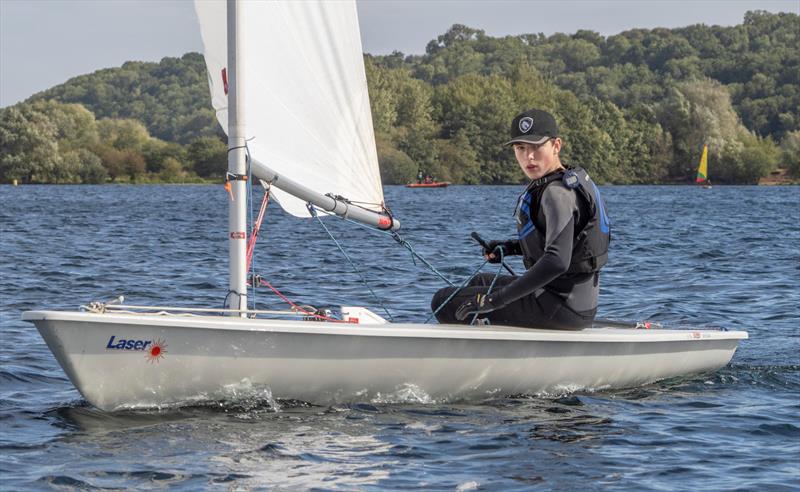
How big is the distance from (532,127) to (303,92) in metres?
1.76

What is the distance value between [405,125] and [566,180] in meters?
101

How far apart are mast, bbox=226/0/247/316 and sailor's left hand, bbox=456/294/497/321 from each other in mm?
1535

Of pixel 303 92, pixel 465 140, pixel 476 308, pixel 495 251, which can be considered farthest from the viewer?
pixel 465 140

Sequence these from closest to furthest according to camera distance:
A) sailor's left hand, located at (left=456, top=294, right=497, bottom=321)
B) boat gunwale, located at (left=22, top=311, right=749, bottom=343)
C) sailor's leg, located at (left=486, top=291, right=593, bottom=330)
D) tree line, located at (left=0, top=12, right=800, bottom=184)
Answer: boat gunwale, located at (left=22, top=311, right=749, bottom=343) < sailor's left hand, located at (left=456, top=294, right=497, bottom=321) < sailor's leg, located at (left=486, top=291, right=593, bottom=330) < tree line, located at (left=0, top=12, right=800, bottom=184)

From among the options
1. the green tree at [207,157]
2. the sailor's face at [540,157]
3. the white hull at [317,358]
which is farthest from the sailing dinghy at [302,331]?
the green tree at [207,157]

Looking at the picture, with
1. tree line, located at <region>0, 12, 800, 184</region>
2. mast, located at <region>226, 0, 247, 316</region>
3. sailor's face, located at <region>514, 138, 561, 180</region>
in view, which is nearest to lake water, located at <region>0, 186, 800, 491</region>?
mast, located at <region>226, 0, 247, 316</region>

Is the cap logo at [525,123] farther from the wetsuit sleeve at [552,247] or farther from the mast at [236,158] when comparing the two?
the mast at [236,158]

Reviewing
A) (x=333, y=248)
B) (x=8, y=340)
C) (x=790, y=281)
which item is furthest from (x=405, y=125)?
(x=8, y=340)

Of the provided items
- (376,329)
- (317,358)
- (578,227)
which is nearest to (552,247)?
(578,227)

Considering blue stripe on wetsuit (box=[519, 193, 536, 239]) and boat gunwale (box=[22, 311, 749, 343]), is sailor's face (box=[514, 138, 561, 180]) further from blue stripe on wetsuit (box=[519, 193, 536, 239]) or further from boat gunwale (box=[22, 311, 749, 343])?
boat gunwale (box=[22, 311, 749, 343])

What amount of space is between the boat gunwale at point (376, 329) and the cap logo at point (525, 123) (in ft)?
4.72

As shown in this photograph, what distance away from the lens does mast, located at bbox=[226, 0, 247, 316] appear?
7.84 m

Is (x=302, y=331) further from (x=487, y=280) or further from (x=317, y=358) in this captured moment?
(x=487, y=280)

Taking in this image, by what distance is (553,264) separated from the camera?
7723mm
